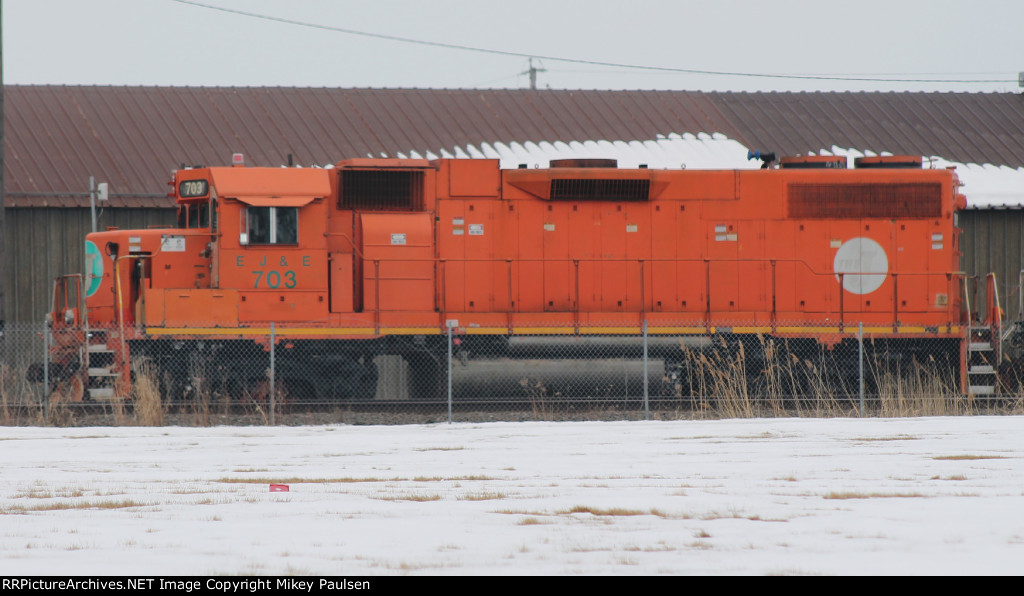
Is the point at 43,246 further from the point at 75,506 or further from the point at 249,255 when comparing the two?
the point at 75,506

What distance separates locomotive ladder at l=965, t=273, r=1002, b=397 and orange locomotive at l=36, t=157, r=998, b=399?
21cm

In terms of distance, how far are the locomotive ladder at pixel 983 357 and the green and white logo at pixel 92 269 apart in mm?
12263

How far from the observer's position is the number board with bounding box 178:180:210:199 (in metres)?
15.0

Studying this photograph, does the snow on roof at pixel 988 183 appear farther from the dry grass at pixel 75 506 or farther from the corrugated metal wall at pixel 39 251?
the dry grass at pixel 75 506

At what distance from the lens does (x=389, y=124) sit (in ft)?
83.4

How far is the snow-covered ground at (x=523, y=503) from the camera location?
16.9 ft

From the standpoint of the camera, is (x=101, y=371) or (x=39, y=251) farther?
(x=39, y=251)

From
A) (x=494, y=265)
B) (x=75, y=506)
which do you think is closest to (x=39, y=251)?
(x=494, y=265)

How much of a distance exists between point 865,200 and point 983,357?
2.80 meters

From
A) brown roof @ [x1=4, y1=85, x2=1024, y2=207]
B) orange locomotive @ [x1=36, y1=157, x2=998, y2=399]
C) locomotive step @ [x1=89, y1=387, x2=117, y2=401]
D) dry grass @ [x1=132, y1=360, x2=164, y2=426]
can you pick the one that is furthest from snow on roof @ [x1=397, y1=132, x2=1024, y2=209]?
locomotive step @ [x1=89, y1=387, x2=117, y2=401]

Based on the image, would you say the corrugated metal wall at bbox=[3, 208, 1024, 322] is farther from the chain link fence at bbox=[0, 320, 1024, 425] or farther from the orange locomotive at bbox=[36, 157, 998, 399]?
the chain link fence at bbox=[0, 320, 1024, 425]

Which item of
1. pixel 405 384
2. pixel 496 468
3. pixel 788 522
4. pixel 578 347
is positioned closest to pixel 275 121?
pixel 405 384

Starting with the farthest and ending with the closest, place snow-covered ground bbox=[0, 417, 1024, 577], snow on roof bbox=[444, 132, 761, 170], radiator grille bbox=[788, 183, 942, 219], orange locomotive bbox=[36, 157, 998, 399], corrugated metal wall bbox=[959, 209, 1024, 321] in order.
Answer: snow on roof bbox=[444, 132, 761, 170]
corrugated metal wall bbox=[959, 209, 1024, 321]
radiator grille bbox=[788, 183, 942, 219]
orange locomotive bbox=[36, 157, 998, 399]
snow-covered ground bbox=[0, 417, 1024, 577]

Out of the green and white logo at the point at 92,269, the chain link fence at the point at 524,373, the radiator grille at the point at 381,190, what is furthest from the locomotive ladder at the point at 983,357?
the green and white logo at the point at 92,269
